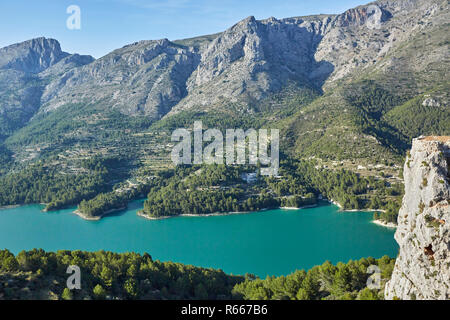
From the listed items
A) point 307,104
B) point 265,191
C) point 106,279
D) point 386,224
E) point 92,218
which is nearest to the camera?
point 106,279

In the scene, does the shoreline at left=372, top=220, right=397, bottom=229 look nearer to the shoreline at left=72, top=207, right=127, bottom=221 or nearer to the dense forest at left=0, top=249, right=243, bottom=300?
the dense forest at left=0, top=249, right=243, bottom=300

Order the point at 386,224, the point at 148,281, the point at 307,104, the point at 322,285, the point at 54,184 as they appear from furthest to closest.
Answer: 1. the point at 307,104
2. the point at 54,184
3. the point at 386,224
4. the point at 148,281
5. the point at 322,285

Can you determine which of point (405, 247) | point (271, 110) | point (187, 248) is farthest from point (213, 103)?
point (405, 247)

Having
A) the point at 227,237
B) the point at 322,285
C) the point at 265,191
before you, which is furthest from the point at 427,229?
the point at 265,191

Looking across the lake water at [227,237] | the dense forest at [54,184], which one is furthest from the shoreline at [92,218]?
the dense forest at [54,184]

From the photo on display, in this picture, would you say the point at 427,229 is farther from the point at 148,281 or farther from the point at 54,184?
the point at 54,184

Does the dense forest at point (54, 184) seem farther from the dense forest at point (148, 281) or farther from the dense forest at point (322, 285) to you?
the dense forest at point (322, 285)
